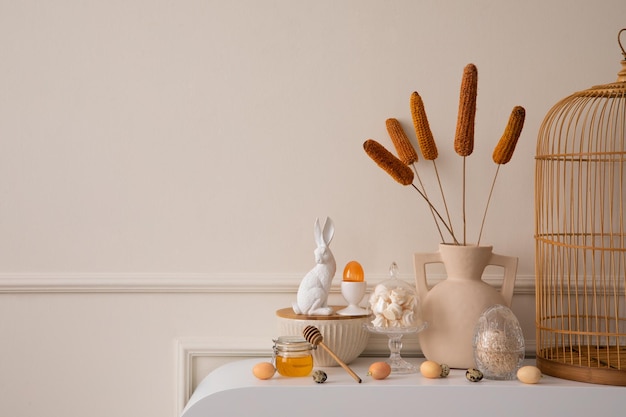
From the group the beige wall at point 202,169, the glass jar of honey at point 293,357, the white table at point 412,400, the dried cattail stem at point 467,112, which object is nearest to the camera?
the white table at point 412,400

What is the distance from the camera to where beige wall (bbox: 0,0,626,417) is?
6.79 feet

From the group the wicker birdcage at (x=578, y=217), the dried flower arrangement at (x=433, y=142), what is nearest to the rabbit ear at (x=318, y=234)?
the dried flower arrangement at (x=433, y=142)

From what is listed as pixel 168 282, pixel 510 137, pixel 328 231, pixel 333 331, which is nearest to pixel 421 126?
pixel 510 137

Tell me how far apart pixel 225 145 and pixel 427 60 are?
2.02 ft

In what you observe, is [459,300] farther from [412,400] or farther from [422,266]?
[412,400]

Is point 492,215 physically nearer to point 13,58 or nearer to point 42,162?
point 42,162

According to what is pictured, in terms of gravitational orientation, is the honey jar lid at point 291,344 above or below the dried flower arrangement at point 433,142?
below

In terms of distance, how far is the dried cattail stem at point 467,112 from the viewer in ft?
6.06

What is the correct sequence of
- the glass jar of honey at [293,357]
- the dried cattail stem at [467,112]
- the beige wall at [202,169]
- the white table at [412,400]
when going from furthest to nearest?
the beige wall at [202,169] < the dried cattail stem at [467,112] < the glass jar of honey at [293,357] < the white table at [412,400]

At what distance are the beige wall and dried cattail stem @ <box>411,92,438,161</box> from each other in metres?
0.13

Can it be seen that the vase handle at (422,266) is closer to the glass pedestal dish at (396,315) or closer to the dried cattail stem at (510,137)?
the glass pedestal dish at (396,315)

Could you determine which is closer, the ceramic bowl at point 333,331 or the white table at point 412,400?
the white table at point 412,400

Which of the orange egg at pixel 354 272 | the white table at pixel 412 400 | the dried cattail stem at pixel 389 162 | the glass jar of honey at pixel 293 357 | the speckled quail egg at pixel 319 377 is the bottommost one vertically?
the white table at pixel 412 400

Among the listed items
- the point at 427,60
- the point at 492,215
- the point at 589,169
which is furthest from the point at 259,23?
the point at 589,169
